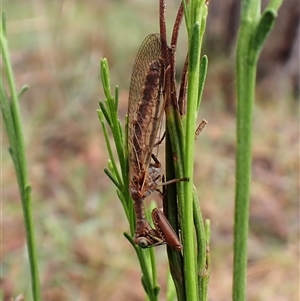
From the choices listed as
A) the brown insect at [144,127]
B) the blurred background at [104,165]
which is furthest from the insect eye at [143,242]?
the blurred background at [104,165]

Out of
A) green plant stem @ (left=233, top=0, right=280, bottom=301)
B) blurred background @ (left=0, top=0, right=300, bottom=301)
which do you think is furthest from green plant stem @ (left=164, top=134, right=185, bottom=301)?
blurred background @ (left=0, top=0, right=300, bottom=301)

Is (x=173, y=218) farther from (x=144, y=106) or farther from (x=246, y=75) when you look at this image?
(x=144, y=106)

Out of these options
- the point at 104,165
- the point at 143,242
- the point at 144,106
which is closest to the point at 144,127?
the point at 144,106

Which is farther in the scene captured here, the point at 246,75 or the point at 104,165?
the point at 104,165

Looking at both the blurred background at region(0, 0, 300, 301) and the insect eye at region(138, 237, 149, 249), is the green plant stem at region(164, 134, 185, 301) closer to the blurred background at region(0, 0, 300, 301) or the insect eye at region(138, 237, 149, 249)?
the insect eye at region(138, 237, 149, 249)

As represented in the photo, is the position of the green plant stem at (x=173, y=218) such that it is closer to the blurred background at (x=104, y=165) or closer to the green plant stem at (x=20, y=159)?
the green plant stem at (x=20, y=159)

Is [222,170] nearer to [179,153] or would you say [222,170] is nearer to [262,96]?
[262,96]

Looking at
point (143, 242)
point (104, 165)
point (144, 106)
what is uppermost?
point (144, 106)

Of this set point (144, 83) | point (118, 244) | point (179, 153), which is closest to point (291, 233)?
point (118, 244)
